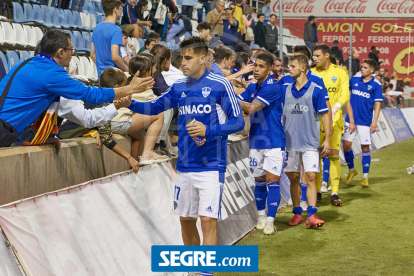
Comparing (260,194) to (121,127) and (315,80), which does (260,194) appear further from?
(121,127)

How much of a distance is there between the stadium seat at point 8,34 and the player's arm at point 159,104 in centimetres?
598

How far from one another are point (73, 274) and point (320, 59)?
204 inches

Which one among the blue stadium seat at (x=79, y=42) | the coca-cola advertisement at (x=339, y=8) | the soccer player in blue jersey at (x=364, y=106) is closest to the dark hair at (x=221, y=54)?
the soccer player in blue jersey at (x=364, y=106)

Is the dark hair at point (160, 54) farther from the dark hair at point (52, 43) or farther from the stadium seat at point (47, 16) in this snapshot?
the stadium seat at point (47, 16)

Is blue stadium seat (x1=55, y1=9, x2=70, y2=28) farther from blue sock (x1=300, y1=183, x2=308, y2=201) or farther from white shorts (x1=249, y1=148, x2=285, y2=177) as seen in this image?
white shorts (x1=249, y1=148, x2=285, y2=177)

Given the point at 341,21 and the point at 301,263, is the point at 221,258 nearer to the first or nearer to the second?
the point at 301,263

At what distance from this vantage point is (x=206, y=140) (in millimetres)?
4082

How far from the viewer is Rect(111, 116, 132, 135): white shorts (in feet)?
18.0

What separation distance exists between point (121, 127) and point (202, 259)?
200cm

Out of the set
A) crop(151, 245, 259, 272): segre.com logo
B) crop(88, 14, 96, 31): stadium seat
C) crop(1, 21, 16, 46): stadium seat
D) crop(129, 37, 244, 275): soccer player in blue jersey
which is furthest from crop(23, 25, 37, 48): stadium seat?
crop(151, 245, 259, 272): segre.com logo

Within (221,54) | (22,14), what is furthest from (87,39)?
(221,54)

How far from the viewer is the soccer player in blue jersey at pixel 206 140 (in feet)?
13.4

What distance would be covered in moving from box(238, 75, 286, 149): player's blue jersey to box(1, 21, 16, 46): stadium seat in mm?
5485

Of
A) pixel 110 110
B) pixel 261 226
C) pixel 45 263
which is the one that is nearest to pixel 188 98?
pixel 110 110
